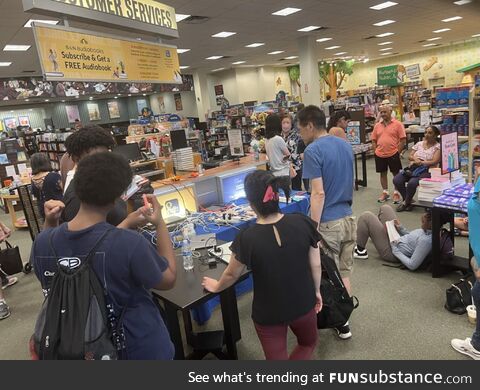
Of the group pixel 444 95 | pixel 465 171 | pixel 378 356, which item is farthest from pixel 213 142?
pixel 378 356

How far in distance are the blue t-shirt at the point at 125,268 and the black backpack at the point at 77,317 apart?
31 millimetres

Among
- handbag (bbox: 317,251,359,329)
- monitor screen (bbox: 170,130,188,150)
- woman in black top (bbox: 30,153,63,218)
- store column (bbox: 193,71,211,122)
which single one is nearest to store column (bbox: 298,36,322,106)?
store column (bbox: 193,71,211,122)

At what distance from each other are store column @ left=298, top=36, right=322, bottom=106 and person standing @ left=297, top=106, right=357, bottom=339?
9.51 meters

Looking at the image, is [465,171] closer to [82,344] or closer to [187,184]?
[187,184]

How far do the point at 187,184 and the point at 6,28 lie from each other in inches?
218

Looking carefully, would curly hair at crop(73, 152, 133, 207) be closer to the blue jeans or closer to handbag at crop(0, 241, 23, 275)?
the blue jeans

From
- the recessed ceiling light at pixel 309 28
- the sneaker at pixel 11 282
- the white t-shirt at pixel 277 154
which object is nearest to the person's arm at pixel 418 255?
the white t-shirt at pixel 277 154

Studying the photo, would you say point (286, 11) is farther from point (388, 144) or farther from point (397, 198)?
point (397, 198)

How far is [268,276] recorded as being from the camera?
1784 mm

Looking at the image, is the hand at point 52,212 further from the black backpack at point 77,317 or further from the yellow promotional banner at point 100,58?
the yellow promotional banner at point 100,58

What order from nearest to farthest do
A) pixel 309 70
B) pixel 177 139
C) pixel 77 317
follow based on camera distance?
pixel 77 317 → pixel 177 139 → pixel 309 70

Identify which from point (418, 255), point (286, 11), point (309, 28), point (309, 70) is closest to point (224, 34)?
point (286, 11)

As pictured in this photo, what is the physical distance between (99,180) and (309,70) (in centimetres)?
1143

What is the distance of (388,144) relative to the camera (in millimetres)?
6102
